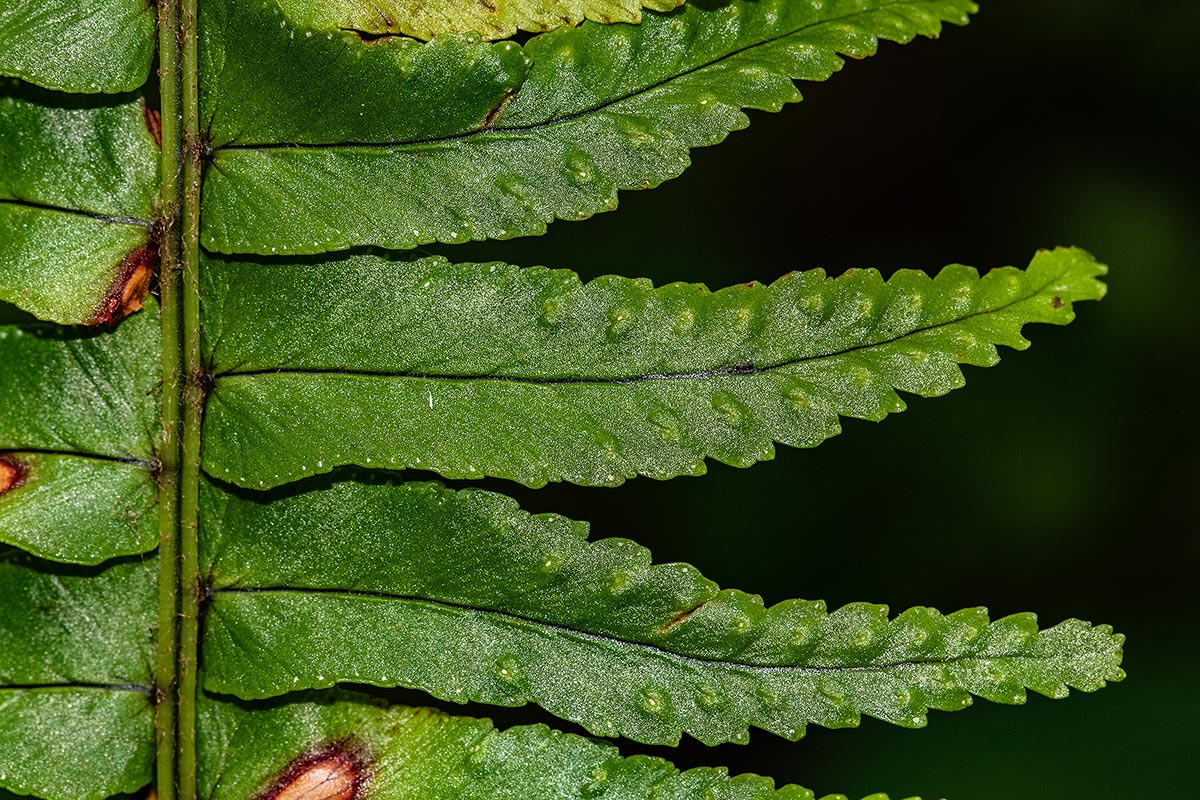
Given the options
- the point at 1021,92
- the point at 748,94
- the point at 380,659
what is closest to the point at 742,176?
the point at 1021,92

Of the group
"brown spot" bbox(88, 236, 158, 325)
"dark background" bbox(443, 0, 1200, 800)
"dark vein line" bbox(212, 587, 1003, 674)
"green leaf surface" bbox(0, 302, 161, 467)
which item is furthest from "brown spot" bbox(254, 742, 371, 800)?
"dark background" bbox(443, 0, 1200, 800)

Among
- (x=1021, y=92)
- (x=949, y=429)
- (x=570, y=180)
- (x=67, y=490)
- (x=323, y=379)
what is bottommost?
(x=949, y=429)

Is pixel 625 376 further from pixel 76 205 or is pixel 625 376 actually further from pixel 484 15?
pixel 76 205

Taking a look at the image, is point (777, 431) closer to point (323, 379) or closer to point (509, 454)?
point (509, 454)

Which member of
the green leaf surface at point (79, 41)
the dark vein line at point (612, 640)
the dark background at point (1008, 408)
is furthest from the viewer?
the dark background at point (1008, 408)

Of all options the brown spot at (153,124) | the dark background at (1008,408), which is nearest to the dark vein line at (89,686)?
the brown spot at (153,124)

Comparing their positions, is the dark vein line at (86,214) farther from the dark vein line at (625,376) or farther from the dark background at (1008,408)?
the dark background at (1008,408)

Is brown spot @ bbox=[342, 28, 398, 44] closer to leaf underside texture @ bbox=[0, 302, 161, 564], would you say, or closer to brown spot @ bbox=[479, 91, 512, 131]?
brown spot @ bbox=[479, 91, 512, 131]
